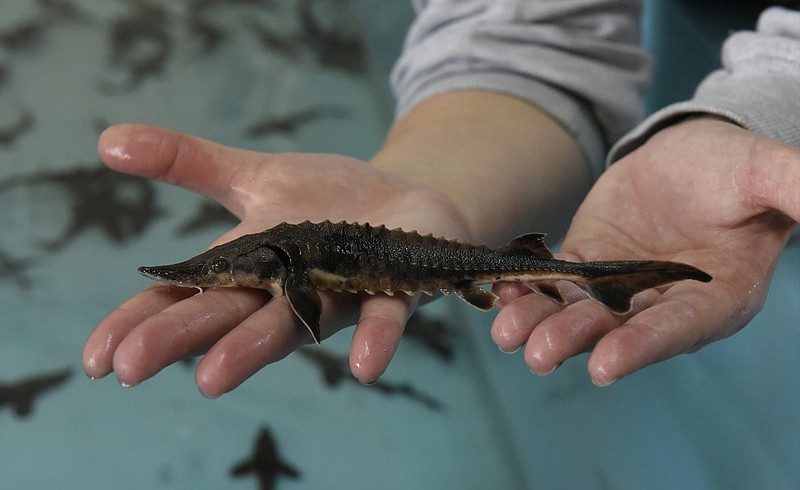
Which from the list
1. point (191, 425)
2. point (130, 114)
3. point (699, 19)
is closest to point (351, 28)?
point (130, 114)

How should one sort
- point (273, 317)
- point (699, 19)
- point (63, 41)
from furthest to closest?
point (63, 41), point (699, 19), point (273, 317)

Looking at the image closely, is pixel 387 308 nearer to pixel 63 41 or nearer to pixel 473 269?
pixel 473 269

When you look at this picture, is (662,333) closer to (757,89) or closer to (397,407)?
(757,89)

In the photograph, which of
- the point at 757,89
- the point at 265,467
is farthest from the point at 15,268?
the point at 757,89

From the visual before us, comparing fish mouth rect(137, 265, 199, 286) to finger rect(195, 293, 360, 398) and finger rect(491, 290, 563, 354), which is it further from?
finger rect(491, 290, 563, 354)

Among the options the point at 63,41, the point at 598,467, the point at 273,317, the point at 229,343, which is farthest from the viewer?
the point at 63,41

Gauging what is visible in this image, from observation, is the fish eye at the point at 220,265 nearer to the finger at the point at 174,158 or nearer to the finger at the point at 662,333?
the finger at the point at 174,158

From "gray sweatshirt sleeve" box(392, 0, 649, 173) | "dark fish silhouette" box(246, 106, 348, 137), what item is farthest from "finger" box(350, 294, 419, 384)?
"dark fish silhouette" box(246, 106, 348, 137)
